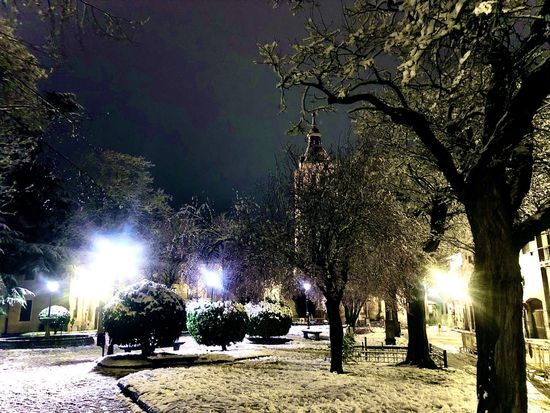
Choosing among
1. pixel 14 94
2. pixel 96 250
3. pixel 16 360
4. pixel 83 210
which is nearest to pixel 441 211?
pixel 14 94

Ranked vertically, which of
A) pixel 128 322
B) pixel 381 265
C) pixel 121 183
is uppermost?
pixel 121 183

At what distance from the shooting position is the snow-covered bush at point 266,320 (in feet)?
83.5

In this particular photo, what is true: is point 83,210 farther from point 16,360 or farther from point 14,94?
point 14,94

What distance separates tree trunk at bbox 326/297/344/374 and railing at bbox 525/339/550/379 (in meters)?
7.57

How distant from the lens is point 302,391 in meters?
9.12

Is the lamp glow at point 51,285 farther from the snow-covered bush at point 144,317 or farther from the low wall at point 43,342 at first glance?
the snow-covered bush at point 144,317

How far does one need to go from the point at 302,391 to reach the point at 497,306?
5290mm

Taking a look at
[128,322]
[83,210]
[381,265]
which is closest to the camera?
[381,265]

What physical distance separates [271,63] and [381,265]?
26.5 feet

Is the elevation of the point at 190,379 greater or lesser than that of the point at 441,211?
lesser

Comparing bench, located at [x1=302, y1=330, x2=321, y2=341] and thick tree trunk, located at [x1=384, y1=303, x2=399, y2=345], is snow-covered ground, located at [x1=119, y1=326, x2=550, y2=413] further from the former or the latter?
bench, located at [x1=302, y1=330, x2=321, y2=341]

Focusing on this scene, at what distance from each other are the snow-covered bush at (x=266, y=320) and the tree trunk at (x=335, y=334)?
13.0 meters

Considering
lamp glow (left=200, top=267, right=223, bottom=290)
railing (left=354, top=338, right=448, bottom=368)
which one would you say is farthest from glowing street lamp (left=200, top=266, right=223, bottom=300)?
railing (left=354, top=338, right=448, bottom=368)

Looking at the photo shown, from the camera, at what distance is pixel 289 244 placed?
13.3 meters
